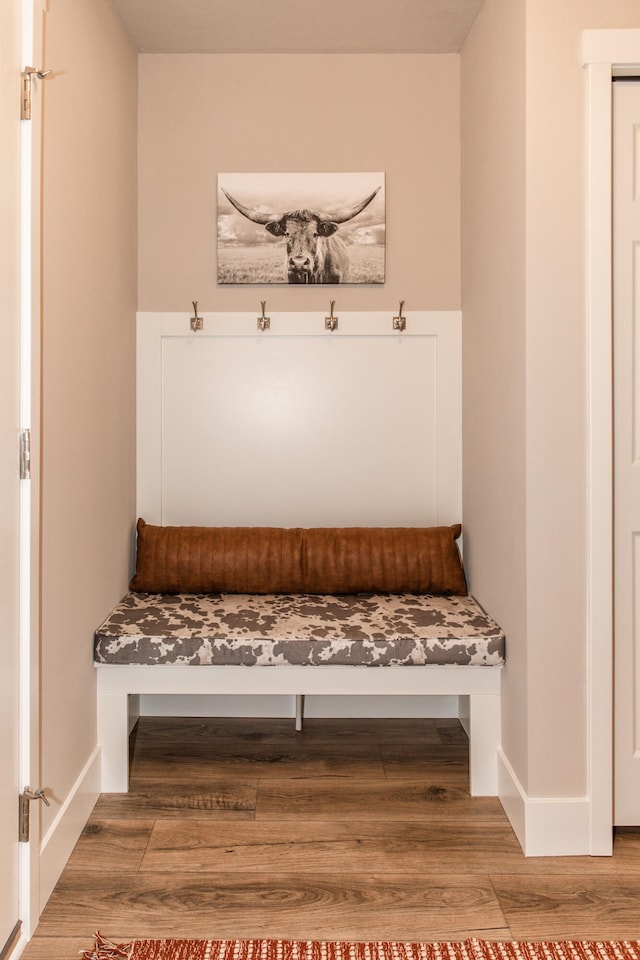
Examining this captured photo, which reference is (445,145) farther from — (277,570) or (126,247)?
(277,570)

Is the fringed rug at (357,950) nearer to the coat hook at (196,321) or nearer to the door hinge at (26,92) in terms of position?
the door hinge at (26,92)

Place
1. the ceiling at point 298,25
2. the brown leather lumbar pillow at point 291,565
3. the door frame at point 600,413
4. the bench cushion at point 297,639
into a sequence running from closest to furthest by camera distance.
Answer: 1. the door frame at point 600,413
2. the bench cushion at point 297,639
3. the ceiling at point 298,25
4. the brown leather lumbar pillow at point 291,565

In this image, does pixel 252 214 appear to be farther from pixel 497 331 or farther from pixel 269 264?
pixel 497 331

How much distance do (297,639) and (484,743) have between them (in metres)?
0.67

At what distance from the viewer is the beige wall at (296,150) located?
2.86m

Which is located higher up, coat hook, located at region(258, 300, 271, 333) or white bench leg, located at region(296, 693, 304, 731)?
coat hook, located at region(258, 300, 271, 333)

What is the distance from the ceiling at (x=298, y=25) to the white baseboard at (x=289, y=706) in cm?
249

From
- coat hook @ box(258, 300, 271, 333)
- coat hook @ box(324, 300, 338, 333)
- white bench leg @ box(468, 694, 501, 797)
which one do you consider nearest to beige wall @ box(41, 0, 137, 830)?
coat hook @ box(258, 300, 271, 333)

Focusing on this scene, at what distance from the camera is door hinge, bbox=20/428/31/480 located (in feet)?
5.45

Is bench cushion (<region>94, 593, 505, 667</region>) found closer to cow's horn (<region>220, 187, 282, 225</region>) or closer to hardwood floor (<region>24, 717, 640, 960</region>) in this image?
hardwood floor (<region>24, 717, 640, 960</region>)

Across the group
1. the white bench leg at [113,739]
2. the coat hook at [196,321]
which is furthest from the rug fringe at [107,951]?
the coat hook at [196,321]

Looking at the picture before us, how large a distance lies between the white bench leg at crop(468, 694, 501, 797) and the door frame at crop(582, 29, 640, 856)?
1.19 ft

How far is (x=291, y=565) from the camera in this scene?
8.82 ft

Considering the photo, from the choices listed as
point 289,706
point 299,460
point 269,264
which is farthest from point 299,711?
point 269,264
